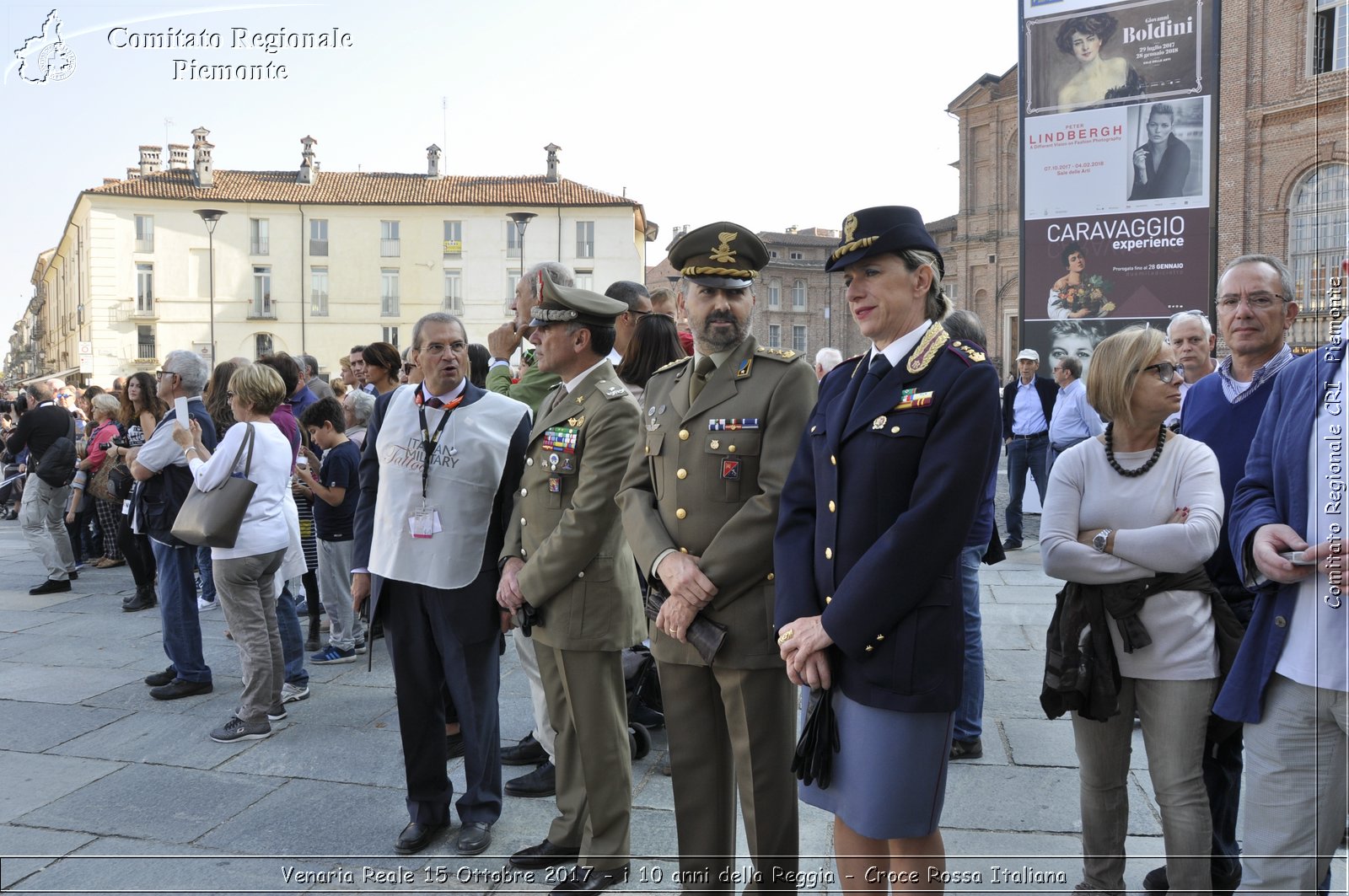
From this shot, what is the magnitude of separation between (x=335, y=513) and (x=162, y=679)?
1416mm

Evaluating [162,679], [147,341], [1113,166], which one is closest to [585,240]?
[147,341]

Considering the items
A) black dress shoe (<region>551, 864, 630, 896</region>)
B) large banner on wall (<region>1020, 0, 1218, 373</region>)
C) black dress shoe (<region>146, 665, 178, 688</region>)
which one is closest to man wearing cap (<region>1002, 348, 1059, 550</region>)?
large banner on wall (<region>1020, 0, 1218, 373</region>)

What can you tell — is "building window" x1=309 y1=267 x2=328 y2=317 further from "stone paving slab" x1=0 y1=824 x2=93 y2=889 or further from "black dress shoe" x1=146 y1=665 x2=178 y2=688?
"stone paving slab" x1=0 y1=824 x2=93 y2=889

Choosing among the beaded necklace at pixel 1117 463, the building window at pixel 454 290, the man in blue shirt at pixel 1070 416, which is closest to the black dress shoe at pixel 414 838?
the beaded necklace at pixel 1117 463

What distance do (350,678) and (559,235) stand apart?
158 ft

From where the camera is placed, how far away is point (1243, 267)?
3191 millimetres

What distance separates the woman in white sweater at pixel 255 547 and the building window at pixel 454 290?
4798 centimetres

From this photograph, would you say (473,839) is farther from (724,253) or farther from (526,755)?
(724,253)

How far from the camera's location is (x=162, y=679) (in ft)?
18.9

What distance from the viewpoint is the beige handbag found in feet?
15.6

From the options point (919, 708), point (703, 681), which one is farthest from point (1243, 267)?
point (703, 681)

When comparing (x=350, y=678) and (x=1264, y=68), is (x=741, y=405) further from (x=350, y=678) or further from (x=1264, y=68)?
(x=1264, y=68)

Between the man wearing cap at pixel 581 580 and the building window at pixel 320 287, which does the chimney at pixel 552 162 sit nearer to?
the building window at pixel 320 287

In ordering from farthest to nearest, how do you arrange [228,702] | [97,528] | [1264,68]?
1. [1264,68]
2. [97,528]
3. [228,702]
